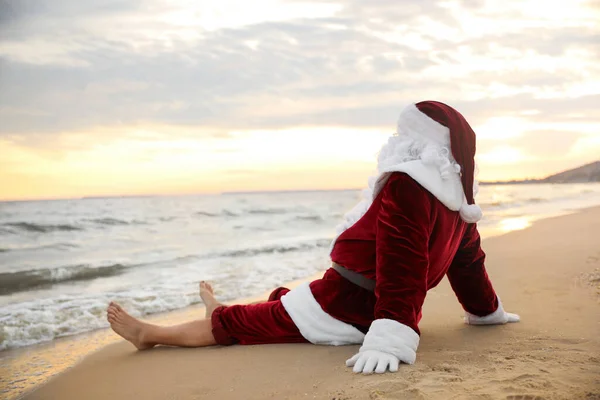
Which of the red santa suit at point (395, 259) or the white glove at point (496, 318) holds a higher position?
the red santa suit at point (395, 259)

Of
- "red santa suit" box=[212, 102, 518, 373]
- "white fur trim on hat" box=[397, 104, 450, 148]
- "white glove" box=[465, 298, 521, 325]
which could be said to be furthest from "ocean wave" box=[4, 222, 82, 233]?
"white fur trim on hat" box=[397, 104, 450, 148]

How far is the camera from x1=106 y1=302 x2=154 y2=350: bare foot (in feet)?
10.6

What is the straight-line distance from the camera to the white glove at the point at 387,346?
2307 mm

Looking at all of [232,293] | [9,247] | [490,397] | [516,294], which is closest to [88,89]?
[9,247]

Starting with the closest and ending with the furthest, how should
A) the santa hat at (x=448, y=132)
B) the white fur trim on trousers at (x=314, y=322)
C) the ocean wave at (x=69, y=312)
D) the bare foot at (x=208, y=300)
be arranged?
the santa hat at (x=448, y=132), the white fur trim on trousers at (x=314, y=322), the bare foot at (x=208, y=300), the ocean wave at (x=69, y=312)

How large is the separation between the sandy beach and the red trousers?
0.08 m

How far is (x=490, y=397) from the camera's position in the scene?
6.17ft

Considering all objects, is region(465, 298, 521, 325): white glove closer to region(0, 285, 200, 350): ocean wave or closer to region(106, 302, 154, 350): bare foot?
region(106, 302, 154, 350): bare foot

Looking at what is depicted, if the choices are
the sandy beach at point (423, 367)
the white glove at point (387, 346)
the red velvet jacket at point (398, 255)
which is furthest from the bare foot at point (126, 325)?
the white glove at point (387, 346)

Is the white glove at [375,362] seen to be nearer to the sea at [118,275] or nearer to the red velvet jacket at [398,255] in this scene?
the red velvet jacket at [398,255]

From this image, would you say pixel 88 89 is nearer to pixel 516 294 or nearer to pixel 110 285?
pixel 110 285

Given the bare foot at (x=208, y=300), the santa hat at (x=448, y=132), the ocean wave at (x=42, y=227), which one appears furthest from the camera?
the ocean wave at (x=42, y=227)

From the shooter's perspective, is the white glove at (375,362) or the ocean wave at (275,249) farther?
the ocean wave at (275,249)

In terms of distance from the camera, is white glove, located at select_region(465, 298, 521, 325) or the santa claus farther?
white glove, located at select_region(465, 298, 521, 325)
